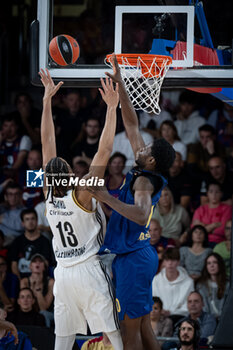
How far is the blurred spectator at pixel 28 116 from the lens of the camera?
828 centimetres

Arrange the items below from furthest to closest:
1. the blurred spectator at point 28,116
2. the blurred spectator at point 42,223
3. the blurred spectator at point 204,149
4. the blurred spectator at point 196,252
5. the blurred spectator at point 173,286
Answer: the blurred spectator at point 28,116
the blurred spectator at point 204,149
the blurred spectator at point 42,223
the blurred spectator at point 196,252
the blurred spectator at point 173,286

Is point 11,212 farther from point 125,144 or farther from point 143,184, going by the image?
point 143,184

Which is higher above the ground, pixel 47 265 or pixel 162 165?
pixel 162 165

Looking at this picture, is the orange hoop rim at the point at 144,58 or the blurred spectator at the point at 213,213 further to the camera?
the blurred spectator at the point at 213,213

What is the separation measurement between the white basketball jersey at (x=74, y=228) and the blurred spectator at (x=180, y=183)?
9.64 feet

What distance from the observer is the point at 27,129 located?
8.30 m

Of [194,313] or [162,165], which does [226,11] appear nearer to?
[194,313]

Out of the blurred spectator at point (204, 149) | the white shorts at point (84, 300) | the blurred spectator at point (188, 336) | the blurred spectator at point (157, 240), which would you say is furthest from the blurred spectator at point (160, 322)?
the white shorts at point (84, 300)

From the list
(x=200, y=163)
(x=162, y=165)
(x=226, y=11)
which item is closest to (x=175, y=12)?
(x=162, y=165)

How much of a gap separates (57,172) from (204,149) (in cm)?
350

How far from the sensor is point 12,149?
811 centimetres

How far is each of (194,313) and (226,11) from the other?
4724 millimetres

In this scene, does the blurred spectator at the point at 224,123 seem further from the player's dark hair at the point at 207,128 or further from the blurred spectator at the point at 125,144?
the blurred spectator at the point at 125,144

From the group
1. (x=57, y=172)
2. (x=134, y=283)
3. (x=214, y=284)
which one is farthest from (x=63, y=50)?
(x=214, y=284)
